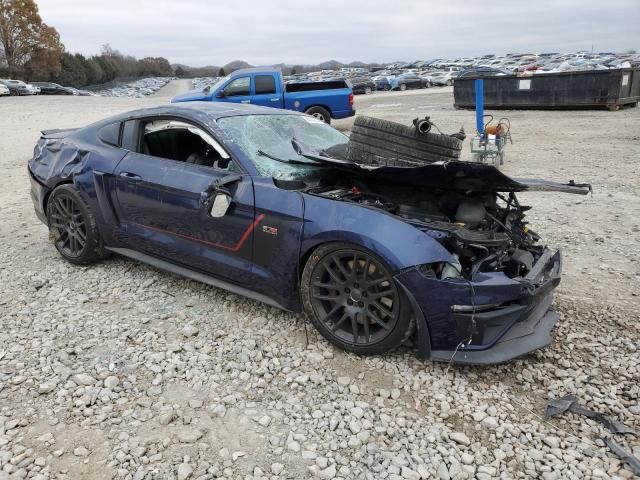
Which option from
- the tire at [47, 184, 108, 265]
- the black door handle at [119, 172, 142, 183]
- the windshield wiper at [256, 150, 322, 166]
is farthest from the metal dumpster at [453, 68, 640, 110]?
the tire at [47, 184, 108, 265]

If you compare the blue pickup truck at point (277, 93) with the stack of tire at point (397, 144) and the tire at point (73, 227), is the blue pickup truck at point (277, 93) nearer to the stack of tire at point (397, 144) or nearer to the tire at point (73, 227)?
the tire at point (73, 227)

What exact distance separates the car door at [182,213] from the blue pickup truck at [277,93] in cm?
949

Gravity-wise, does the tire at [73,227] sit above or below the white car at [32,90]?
below

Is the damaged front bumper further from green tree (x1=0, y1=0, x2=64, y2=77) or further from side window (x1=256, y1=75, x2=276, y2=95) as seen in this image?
green tree (x1=0, y1=0, x2=64, y2=77)

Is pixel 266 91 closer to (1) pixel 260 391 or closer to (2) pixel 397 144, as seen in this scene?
(2) pixel 397 144

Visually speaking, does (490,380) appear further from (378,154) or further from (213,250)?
(213,250)

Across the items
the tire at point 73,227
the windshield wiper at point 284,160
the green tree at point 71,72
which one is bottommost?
the tire at point 73,227

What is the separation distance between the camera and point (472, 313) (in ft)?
9.24

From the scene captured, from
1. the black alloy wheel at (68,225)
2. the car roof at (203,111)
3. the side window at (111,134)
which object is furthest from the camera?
the black alloy wheel at (68,225)

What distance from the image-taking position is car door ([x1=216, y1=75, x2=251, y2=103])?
1334 centimetres

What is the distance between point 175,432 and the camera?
2.59 m

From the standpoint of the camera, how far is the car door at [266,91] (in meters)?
13.5

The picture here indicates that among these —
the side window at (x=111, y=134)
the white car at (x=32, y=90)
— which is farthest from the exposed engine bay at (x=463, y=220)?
the white car at (x=32, y=90)

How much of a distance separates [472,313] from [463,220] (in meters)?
0.84
